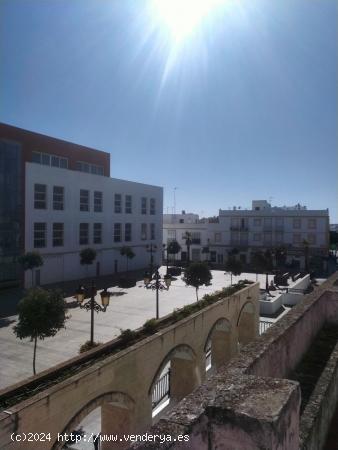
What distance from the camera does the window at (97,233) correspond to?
114 ft

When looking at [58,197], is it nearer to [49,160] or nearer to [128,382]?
[49,160]

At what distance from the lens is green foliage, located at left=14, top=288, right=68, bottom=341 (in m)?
11.0

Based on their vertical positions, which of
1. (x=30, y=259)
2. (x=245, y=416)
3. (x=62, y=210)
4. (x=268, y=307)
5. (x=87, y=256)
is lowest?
(x=268, y=307)

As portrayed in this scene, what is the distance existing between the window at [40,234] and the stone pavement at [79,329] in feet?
22.6

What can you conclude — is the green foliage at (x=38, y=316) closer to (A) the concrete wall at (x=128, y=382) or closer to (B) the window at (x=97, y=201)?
(A) the concrete wall at (x=128, y=382)

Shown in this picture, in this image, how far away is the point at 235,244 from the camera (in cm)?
4916

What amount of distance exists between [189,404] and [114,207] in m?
34.1

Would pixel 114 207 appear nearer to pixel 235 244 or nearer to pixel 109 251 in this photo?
pixel 109 251

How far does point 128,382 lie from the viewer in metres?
8.60

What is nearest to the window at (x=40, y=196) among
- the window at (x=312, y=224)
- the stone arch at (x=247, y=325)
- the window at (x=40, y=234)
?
the window at (x=40, y=234)

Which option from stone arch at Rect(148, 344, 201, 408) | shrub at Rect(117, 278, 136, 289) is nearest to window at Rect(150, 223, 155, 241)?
shrub at Rect(117, 278, 136, 289)

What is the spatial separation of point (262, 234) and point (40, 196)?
29.3 meters

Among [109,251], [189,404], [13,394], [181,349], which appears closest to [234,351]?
[181,349]

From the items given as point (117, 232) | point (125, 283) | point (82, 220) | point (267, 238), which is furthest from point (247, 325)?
point (267, 238)
